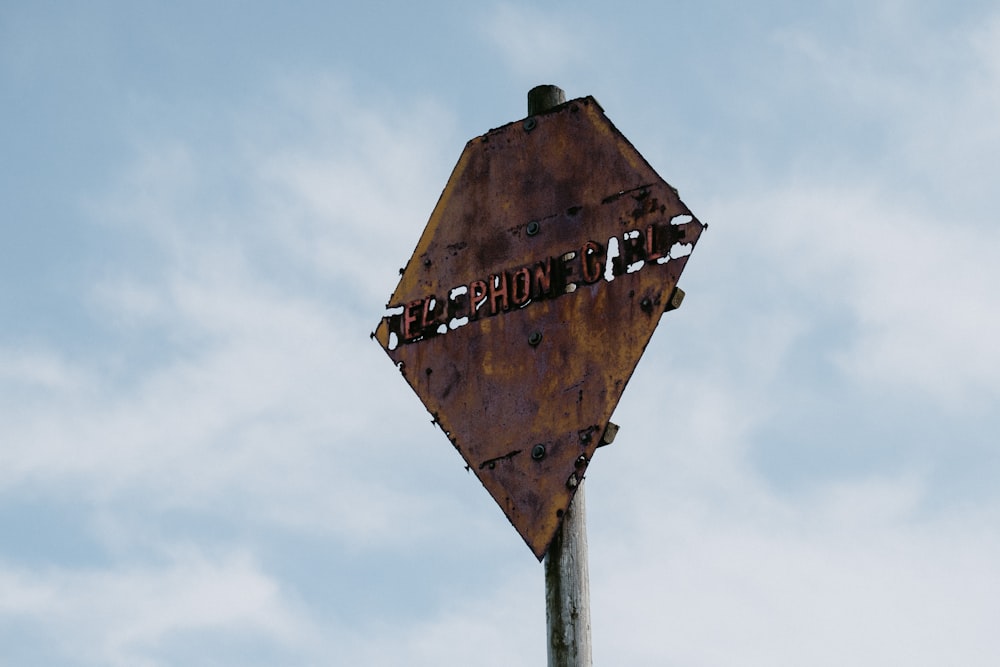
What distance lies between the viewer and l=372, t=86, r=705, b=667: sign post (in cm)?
566

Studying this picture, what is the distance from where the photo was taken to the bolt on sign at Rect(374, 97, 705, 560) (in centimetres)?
572

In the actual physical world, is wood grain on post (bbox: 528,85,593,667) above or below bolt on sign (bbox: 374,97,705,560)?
below

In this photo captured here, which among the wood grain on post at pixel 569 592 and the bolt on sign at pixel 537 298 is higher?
the bolt on sign at pixel 537 298

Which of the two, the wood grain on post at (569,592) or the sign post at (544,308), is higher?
the sign post at (544,308)

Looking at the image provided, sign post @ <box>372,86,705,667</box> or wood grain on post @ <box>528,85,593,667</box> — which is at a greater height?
sign post @ <box>372,86,705,667</box>

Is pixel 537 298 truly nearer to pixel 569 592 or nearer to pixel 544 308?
pixel 544 308

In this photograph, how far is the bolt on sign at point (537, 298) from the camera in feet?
18.8

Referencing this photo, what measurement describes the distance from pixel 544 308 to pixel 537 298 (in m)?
0.06

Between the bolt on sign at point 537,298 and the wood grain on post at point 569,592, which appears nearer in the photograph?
the wood grain on post at point 569,592

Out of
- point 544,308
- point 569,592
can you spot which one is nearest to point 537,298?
point 544,308

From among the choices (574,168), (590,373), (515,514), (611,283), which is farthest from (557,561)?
(574,168)

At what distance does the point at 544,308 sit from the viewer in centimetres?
604

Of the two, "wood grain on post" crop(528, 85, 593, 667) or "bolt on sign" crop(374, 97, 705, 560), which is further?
"bolt on sign" crop(374, 97, 705, 560)

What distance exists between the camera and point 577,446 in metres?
5.68
